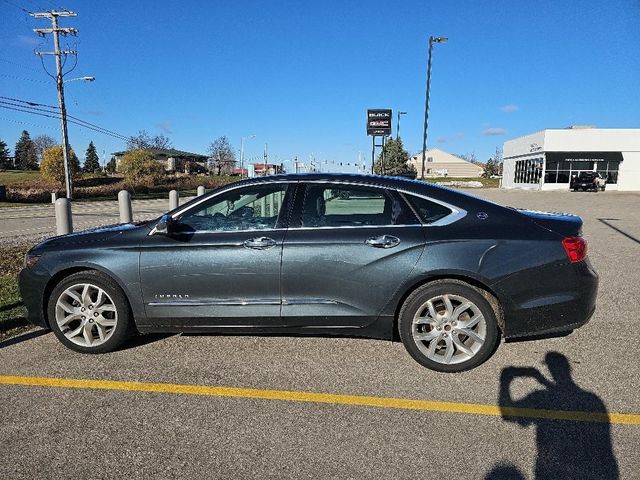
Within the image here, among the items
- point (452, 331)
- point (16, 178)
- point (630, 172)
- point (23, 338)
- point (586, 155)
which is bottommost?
point (23, 338)

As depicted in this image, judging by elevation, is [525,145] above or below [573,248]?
above

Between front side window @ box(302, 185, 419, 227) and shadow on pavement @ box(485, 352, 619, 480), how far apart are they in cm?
150

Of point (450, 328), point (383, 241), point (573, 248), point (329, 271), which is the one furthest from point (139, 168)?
point (573, 248)

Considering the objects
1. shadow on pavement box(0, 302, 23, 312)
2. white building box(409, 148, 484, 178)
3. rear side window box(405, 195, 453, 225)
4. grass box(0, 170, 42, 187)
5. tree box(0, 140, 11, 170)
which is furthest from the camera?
white building box(409, 148, 484, 178)

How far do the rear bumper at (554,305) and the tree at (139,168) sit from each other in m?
57.5

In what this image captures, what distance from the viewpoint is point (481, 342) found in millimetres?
3586

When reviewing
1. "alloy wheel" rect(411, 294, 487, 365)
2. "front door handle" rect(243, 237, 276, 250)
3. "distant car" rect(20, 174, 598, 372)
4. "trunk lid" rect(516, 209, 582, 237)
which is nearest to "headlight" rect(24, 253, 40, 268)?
"distant car" rect(20, 174, 598, 372)

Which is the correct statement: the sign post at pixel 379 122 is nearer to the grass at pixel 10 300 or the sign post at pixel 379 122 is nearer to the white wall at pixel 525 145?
the white wall at pixel 525 145

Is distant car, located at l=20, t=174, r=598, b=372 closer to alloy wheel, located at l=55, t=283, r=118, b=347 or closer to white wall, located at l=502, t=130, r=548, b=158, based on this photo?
alloy wheel, located at l=55, t=283, r=118, b=347

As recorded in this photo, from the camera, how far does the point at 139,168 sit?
57.4m

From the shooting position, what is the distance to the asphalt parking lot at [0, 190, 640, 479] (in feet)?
8.23

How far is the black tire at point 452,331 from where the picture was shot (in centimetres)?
356

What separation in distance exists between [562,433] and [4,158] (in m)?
119

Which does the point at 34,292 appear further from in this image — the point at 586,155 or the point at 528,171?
the point at 528,171
